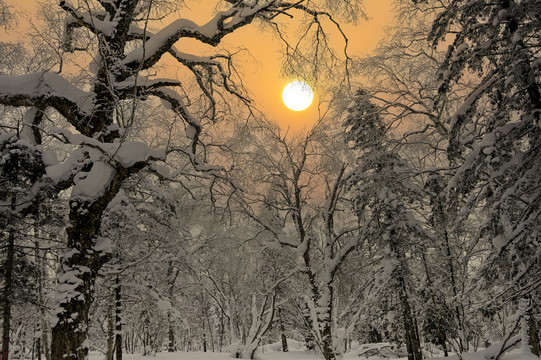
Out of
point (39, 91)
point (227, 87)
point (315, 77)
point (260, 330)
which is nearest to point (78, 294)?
point (39, 91)

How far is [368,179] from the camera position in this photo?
46.1ft

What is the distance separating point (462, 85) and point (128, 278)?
14.0 m

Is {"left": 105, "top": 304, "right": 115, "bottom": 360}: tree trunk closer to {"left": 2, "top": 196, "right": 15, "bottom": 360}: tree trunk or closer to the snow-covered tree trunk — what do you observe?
the snow-covered tree trunk

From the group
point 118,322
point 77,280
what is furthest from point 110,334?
point 77,280

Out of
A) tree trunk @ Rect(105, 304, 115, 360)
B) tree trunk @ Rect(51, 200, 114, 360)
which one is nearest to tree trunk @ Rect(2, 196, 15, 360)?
tree trunk @ Rect(51, 200, 114, 360)

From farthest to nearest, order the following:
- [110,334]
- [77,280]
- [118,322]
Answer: [118,322] → [110,334] → [77,280]

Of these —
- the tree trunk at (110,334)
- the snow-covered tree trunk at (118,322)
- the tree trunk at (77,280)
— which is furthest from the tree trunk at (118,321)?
the tree trunk at (77,280)

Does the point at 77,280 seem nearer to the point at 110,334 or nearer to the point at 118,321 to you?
the point at 110,334

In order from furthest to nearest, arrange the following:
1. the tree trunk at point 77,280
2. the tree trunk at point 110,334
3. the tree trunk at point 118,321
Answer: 1. the tree trunk at point 118,321
2. the tree trunk at point 110,334
3. the tree trunk at point 77,280

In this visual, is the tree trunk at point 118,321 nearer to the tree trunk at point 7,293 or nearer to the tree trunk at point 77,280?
the tree trunk at point 7,293

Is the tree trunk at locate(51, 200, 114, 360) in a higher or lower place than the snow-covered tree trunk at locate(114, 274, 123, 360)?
higher

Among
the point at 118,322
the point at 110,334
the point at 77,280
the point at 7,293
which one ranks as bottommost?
the point at 110,334

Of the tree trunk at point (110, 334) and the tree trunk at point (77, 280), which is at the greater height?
the tree trunk at point (77, 280)

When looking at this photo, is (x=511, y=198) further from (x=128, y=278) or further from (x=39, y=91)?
(x=128, y=278)
